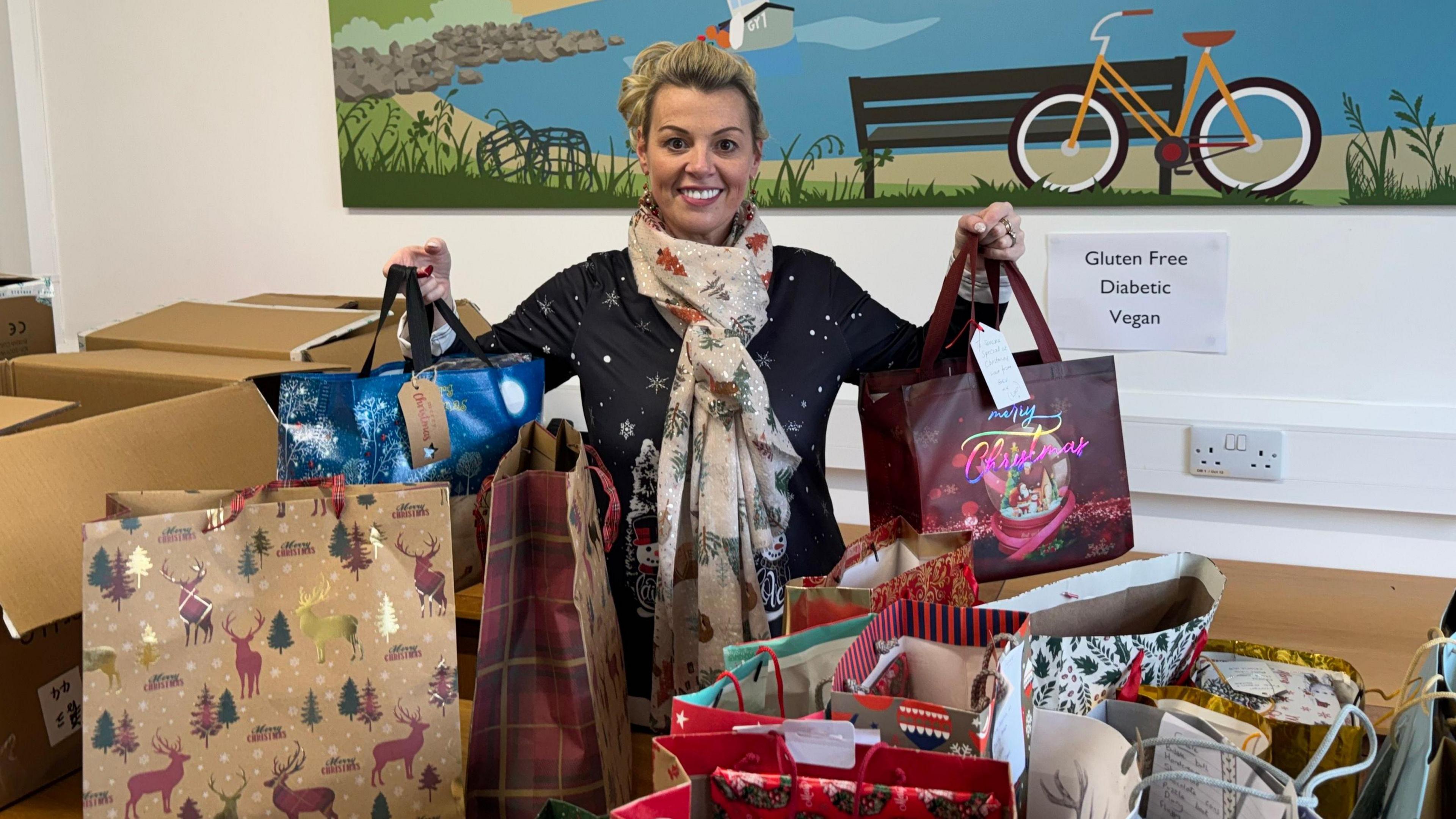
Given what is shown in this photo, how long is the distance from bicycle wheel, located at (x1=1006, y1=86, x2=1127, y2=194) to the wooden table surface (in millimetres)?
681

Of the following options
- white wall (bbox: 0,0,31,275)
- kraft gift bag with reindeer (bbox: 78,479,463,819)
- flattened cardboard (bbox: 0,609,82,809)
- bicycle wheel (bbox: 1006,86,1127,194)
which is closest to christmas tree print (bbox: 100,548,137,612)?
kraft gift bag with reindeer (bbox: 78,479,463,819)

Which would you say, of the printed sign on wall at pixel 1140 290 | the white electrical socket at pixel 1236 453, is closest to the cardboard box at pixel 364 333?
the printed sign on wall at pixel 1140 290

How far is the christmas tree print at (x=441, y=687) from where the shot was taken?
1.00 metres

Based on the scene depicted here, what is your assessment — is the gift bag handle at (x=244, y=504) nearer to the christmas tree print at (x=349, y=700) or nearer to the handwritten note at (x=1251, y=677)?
the christmas tree print at (x=349, y=700)

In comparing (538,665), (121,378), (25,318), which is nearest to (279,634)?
(538,665)

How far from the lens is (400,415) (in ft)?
3.90

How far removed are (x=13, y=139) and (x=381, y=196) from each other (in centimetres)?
117

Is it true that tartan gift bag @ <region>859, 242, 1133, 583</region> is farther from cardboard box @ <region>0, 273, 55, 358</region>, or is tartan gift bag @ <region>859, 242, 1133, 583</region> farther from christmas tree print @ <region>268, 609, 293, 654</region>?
cardboard box @ <region>0, 273, 55, 358</region>

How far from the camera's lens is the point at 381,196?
8.14 feet

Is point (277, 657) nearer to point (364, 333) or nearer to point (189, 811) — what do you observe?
point (189, 811)

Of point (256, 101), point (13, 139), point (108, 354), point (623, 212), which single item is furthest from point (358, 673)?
point (13, 139)

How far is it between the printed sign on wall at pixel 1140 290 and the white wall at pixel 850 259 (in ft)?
0.08

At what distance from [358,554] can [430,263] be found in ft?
1.57

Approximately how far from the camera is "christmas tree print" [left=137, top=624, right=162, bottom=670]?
98cm
